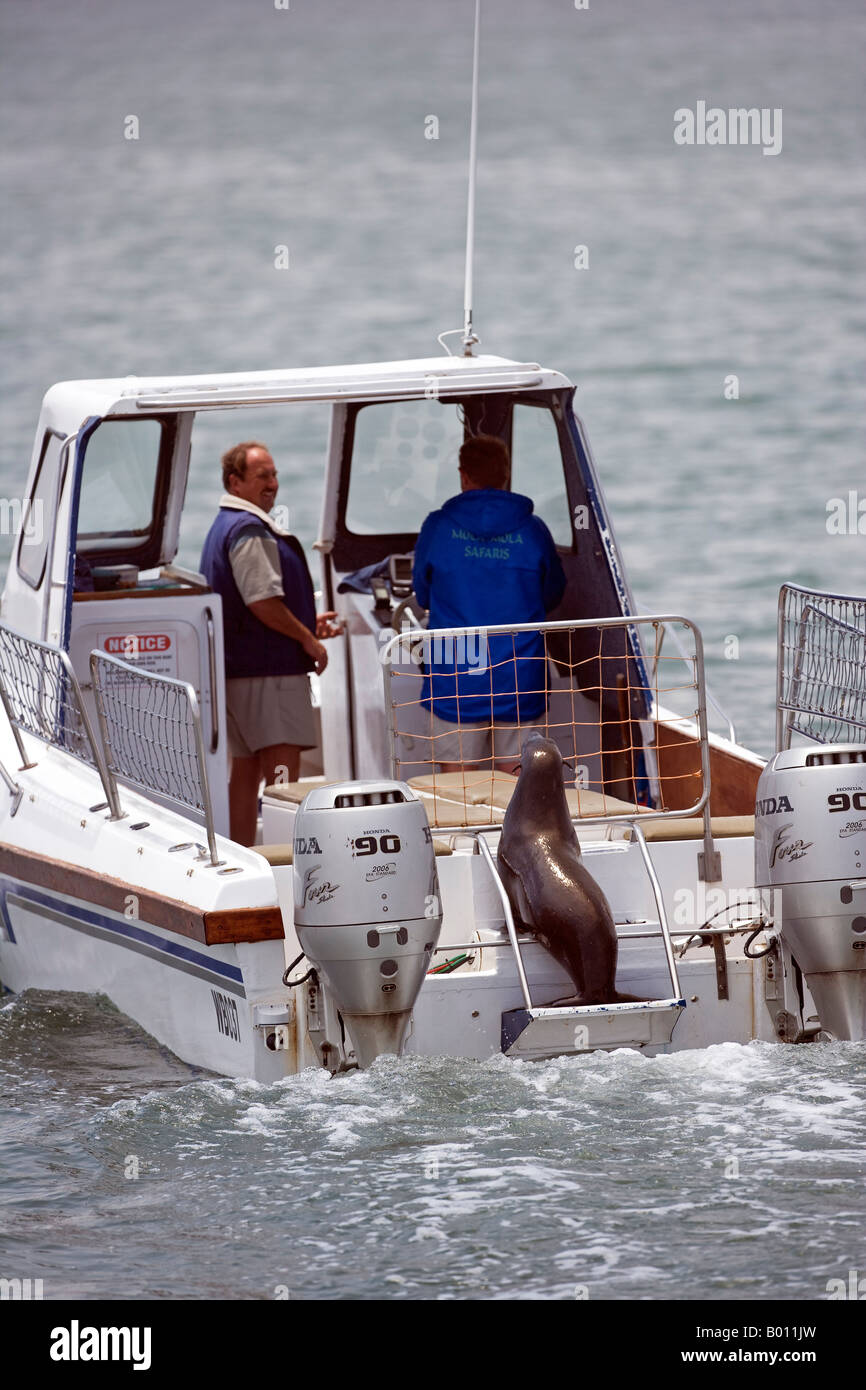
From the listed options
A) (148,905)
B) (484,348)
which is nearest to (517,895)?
(148,905)

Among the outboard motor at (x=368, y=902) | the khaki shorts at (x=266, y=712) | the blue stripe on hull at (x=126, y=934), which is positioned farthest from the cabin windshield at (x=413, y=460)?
the outboard motor at (x=368, y=902)

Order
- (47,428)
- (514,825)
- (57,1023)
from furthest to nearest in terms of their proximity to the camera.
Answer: (47,428)
(57,1023)
(514,825)

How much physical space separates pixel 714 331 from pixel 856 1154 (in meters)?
28.4

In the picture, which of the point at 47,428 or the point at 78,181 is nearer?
the point at 47,428

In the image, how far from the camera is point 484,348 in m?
27.4

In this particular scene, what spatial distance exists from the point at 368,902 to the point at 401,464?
11.3 feet

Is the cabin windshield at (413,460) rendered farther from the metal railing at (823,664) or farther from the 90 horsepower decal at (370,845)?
the 90 horsepower decal at (370,845)

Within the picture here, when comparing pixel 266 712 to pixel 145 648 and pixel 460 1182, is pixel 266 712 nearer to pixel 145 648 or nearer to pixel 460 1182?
pixel 145 648

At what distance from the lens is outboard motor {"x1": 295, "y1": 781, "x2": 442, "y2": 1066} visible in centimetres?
511

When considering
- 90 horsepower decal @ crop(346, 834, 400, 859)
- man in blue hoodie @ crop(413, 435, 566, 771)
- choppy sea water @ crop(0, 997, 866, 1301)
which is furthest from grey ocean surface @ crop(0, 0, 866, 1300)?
man in blue hoodie @ crop(413, 435, 566, 771)

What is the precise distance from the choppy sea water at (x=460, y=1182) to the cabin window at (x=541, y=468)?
257 centimetres

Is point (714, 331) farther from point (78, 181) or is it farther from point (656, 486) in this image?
point (78, 181)

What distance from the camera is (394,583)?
7852 millimetres

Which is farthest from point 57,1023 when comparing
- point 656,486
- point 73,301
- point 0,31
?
point 0,31
